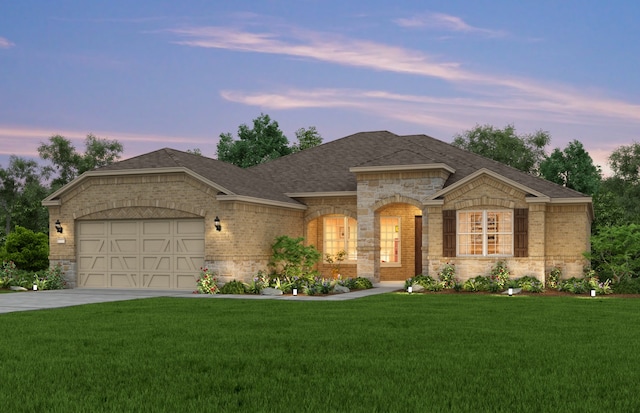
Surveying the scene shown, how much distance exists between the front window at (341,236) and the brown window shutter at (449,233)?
16.8 ft

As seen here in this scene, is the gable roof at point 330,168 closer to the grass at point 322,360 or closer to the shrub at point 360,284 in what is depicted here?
the shrub at point 360,284

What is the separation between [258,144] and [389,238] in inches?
732

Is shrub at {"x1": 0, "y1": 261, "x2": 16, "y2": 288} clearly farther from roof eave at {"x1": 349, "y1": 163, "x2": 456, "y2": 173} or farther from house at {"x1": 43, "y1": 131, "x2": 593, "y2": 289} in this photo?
roof eave at {"x1": 349, "y1": 163, "x2": 456, "y2": 173}

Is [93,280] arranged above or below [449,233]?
below

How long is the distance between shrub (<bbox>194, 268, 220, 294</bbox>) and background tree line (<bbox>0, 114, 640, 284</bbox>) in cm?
1105

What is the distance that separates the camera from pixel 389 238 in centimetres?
2919

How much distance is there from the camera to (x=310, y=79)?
3086 centimetres

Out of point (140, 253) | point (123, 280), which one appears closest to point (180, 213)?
point (140, 253)

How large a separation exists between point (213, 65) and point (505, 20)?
12.2m

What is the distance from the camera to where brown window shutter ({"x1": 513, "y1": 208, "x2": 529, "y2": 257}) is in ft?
78.9

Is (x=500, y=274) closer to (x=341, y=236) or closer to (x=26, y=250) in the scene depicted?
(x=341, y=236)

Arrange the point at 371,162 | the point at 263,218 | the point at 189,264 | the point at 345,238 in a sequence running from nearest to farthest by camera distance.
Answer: the point at 189,264 → the point at 263,218 → the point at 371,162 → the point at 345,238

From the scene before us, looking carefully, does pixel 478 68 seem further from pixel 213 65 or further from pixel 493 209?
pixel 213 65

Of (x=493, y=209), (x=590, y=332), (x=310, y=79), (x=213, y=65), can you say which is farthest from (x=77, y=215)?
(x=590, y=332)
